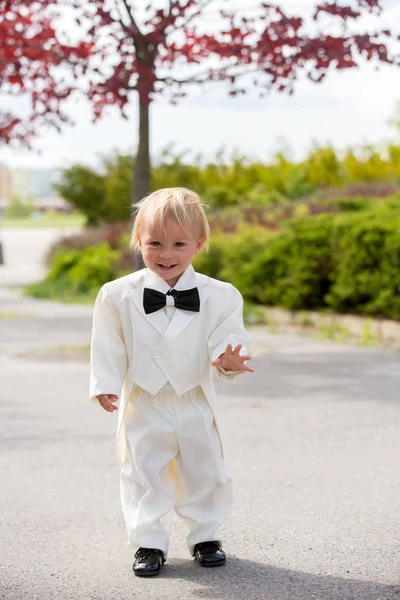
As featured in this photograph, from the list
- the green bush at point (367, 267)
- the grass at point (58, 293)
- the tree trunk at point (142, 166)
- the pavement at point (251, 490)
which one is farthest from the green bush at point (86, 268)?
the pavement at point (251, 490)

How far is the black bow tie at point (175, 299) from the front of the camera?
12.4 ft

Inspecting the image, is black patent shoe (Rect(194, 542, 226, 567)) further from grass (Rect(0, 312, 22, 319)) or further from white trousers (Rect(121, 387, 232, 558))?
grass (Rect(0, 312, 22, 319))

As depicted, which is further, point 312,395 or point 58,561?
point 312,395

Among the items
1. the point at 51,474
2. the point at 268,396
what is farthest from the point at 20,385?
the point at 51,474

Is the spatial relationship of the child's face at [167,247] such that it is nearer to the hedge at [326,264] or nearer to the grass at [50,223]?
the hedge at [326,264]

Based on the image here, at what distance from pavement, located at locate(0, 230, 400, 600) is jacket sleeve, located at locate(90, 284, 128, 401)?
2.37 ft

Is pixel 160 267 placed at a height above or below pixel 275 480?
above

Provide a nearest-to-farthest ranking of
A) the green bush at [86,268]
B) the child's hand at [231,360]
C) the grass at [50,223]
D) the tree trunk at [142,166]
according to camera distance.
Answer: the child's hand at [231,360] < the tree trunk at [142,166] < the green bush at [86,268] < the grass at [50,223]

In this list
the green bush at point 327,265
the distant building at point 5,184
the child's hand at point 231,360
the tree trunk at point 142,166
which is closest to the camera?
the child's hand at point 231,360

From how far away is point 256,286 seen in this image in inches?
476

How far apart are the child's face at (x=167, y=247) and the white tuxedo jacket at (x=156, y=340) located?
0.07m

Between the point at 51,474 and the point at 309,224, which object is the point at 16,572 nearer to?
the point at 51,474

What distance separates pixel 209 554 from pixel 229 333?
0.86m

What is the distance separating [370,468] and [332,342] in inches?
201
